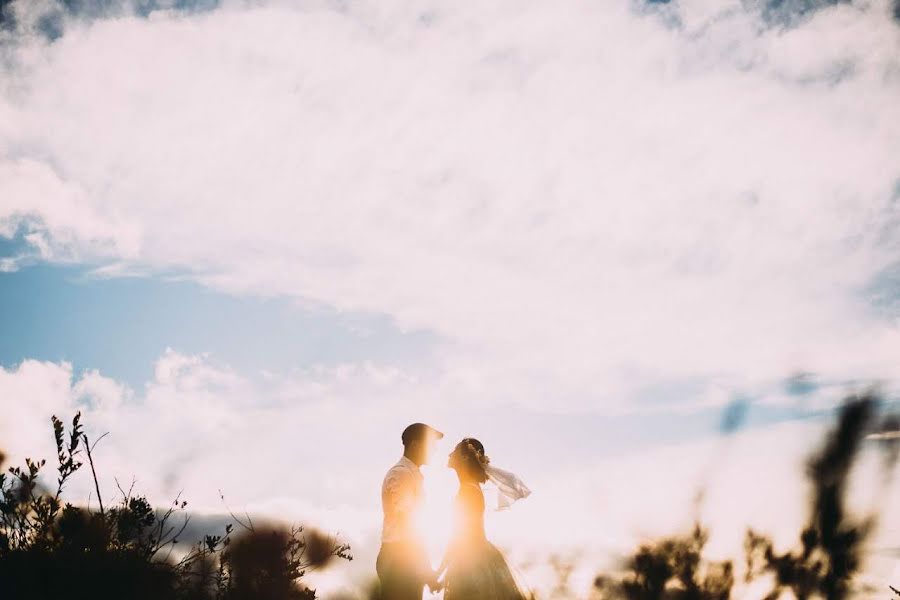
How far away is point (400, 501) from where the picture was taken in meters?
5.78

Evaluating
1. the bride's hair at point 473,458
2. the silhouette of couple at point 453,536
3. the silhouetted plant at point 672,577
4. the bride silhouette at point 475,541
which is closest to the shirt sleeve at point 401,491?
the silhouette of couple at point 453,536

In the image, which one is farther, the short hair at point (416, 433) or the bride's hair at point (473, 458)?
the bride's hair at point (473, 458)

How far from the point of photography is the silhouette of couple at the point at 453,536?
566cm

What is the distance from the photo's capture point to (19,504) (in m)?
6.79

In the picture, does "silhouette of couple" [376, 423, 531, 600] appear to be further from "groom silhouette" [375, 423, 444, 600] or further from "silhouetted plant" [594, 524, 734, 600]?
"silhouetted plant" [594, 524, 734, 600]

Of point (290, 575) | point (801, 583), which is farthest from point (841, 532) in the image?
point (290, 575)

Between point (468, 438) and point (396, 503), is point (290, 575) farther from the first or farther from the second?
point (396, 503)

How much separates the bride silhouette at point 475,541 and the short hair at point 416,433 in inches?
71.2

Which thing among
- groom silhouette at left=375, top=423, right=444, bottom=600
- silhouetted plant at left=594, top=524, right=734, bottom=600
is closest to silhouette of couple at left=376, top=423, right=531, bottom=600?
groom silhouette at left=375, top=423, right=444, bottom=600

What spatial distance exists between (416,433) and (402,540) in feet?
3.47

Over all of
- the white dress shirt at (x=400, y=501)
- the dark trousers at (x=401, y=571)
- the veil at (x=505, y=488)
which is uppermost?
the veil at (x=505, y=488)

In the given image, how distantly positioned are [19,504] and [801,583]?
2340cm

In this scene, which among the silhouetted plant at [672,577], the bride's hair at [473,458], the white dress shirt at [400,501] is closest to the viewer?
the white dress shirt at [400,501]

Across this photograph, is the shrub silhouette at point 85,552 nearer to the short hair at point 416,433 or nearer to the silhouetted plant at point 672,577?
the short hair at point 416,433
